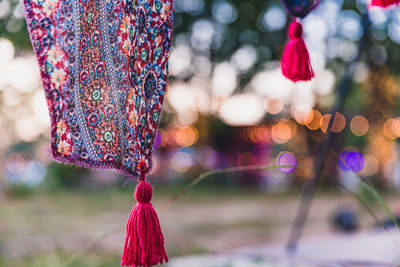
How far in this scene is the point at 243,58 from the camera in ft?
20.4

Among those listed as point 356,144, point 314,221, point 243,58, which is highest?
point 243,58

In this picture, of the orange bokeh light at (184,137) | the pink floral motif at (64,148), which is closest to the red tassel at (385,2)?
the pink floral motif at (64,148)

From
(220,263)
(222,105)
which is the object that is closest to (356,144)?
(222,105)

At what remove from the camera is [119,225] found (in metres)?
4.73

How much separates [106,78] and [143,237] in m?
0.40

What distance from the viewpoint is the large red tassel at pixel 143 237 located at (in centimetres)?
94

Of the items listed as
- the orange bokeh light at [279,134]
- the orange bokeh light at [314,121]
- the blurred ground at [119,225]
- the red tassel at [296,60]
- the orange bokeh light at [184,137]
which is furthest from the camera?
the orange bokeh light at [184,137]

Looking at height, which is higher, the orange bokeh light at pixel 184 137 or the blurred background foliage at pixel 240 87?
the blurred background foliage at pixel 240 87

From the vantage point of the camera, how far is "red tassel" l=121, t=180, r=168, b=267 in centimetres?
94

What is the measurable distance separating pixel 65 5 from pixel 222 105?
7.86m

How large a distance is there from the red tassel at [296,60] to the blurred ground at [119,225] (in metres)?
1.70

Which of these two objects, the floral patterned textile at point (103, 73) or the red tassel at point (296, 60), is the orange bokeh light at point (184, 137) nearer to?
the red tassel at point (296, 60)

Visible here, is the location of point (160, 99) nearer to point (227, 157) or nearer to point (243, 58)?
point (243, 58)

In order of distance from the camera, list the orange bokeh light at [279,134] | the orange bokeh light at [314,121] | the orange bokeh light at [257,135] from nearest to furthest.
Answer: the orange bokeh light at [314,121], the orange bokeh light at [257,135], the orange bokeh light at [279,134]
